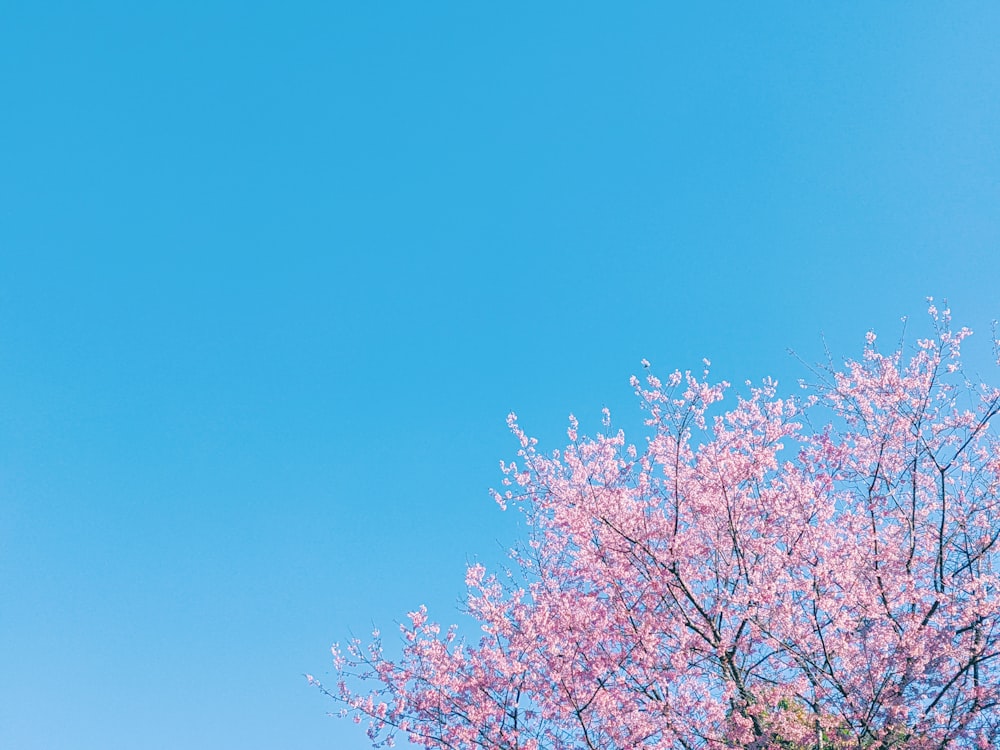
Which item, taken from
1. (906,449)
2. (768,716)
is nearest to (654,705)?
(768,716)

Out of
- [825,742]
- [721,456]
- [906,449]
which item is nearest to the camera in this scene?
[825,742]

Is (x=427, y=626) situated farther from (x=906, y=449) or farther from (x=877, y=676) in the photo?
(x=906, y=449)

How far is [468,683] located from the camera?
1152 centimetres

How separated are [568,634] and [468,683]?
2078 mm

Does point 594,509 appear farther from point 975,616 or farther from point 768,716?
point 975,616

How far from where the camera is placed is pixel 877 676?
29.5 feet

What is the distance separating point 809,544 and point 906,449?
2026mm

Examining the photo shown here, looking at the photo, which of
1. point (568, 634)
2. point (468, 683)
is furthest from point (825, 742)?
point (468, 683)

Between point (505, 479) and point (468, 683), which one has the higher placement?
point (505, 479)

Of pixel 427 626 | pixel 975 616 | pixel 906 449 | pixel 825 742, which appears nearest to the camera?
pixel 975 616

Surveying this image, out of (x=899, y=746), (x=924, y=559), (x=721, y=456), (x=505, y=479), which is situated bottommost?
(x=899, y=746)

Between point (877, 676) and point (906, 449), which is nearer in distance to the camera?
point (877, 676)

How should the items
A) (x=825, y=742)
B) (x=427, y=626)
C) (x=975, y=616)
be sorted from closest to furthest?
(x=975, y=616) → (x=825, y=742) → (x=427, y=626)

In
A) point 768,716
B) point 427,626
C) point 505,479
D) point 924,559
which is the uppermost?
point 505,479
